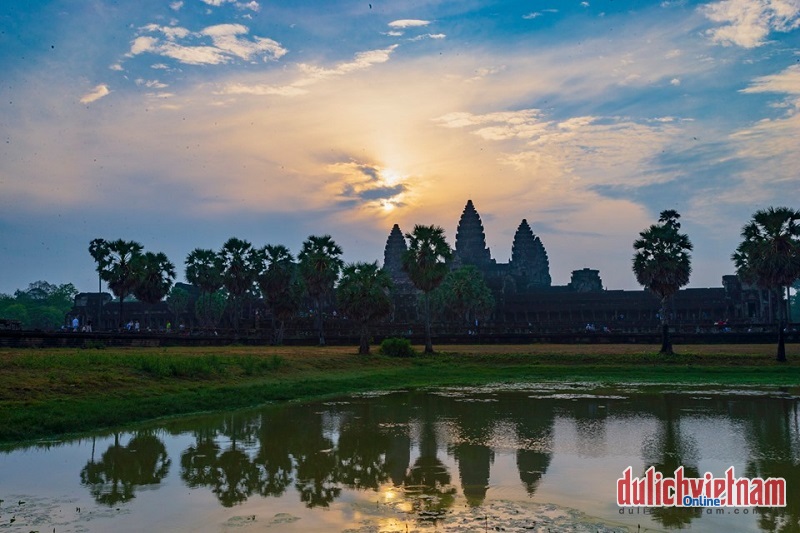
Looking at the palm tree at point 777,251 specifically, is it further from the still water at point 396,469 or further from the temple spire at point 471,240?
the temple spire at point 471,240

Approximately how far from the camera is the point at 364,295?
55562 mm

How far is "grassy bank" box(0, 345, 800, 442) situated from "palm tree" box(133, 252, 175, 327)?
107 ft

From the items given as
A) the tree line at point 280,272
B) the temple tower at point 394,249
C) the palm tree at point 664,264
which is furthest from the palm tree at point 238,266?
the temple tower at point 394,249

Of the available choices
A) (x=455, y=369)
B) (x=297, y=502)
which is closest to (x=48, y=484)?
(x=297, y=502)

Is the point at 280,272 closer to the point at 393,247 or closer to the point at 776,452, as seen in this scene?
the point at 776,452

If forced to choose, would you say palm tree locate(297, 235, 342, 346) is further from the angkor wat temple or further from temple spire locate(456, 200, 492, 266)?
temple spire locate(456, 200, 492, 266)

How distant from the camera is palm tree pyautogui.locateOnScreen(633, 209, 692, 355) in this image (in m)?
52.0

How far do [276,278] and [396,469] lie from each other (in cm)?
6002

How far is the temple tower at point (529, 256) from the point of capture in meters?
169

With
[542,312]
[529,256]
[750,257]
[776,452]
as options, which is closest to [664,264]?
[750,257]

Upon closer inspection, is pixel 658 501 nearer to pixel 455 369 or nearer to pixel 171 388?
pixel 171 388

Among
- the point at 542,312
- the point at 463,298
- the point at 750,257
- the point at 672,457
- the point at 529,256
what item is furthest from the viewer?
the point at 529,256

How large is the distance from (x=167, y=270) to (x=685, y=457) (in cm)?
6864

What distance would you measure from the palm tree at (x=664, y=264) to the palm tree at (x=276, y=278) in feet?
116
